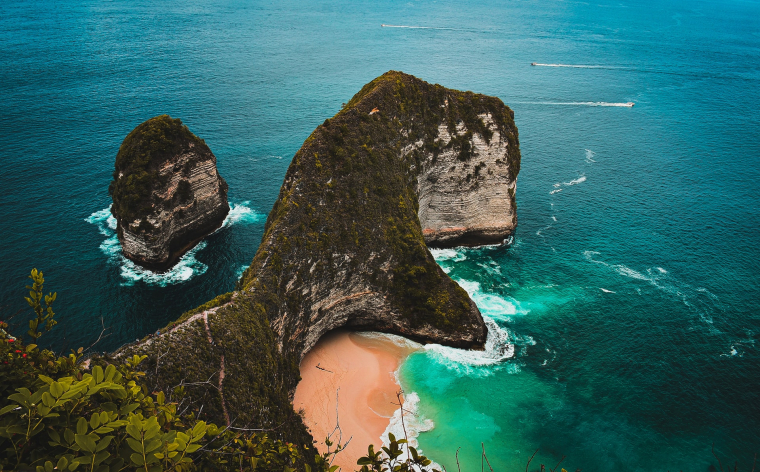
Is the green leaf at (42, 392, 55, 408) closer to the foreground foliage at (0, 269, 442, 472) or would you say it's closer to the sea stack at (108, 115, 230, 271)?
the foreground foliage at (0, 269, 442, 472)

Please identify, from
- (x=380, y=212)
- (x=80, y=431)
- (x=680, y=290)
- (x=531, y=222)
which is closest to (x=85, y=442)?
(x=80, y=431)

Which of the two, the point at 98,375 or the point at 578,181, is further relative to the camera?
the point at 578,181

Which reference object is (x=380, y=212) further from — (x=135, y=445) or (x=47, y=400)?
(x=135, y=445)

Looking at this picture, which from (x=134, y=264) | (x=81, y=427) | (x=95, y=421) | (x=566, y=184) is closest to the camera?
(x=81, y=427)

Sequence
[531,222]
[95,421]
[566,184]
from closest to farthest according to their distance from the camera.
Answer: [95,421]
[531,222]
[566,184]

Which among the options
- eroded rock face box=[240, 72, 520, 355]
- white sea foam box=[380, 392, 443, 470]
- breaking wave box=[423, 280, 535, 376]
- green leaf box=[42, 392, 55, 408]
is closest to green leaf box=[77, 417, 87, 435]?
green leaf box=[42, 392, 55, 408]

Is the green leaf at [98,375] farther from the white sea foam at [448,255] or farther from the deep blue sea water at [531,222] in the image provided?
the white sea foam at [448,255]

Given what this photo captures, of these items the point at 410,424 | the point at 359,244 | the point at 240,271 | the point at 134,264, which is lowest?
the point at 410,424

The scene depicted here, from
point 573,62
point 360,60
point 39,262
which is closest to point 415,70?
point 360,60

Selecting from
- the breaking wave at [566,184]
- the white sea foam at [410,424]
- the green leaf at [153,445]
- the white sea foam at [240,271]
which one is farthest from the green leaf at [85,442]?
the breaking wave at [566,184]
